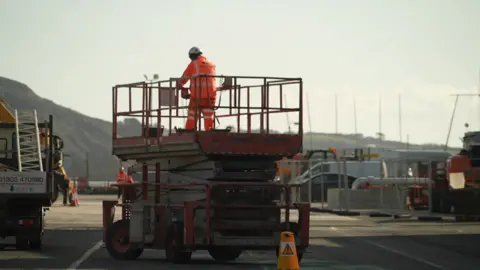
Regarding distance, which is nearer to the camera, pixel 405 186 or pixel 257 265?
pixel 257 265

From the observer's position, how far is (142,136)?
903 inches

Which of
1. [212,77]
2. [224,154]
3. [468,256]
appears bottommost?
[468,256]

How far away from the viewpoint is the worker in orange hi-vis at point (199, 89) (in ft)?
72.3

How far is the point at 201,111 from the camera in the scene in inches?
868

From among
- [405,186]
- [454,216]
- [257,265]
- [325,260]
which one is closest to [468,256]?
[325,260]

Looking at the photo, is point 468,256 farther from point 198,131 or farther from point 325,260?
point 198,131

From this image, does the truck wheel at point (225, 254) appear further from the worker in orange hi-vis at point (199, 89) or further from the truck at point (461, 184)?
the truck at point (461, 184)

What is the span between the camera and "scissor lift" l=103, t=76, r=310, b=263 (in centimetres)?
2161

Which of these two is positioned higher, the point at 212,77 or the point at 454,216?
the point at 212,77

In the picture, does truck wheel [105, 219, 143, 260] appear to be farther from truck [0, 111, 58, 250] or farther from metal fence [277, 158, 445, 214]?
metal fence [277, 158, 445, 214]

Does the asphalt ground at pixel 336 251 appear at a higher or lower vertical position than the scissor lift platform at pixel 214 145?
lower

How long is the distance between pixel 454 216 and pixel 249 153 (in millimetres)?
23957

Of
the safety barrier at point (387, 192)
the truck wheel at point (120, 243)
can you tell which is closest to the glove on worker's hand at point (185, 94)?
the truck wheel at point (120, 243)

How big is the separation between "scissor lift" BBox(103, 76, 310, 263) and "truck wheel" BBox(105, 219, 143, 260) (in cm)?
2
